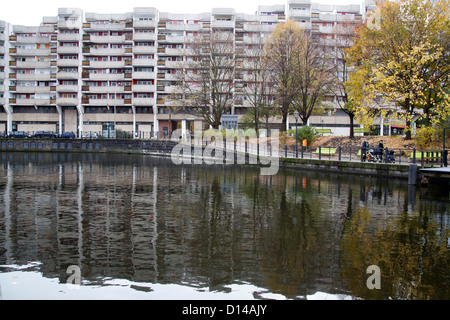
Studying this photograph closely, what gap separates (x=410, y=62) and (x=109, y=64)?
2569 inches

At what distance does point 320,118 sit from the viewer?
275 feet

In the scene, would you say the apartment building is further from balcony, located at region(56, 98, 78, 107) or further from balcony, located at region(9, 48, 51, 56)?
balcony, located at region(9, 48, 51, 56)

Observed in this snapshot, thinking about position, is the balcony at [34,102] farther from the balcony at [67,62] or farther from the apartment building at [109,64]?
the balcony at [67,62]

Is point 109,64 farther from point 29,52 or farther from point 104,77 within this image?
point 29,52

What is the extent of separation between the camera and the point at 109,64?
286 ft

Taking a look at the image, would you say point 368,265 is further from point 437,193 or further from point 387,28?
point 387,28

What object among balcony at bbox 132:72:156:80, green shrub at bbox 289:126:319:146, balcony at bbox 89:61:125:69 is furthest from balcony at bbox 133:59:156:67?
green shrub at bbox 289:126:319:146

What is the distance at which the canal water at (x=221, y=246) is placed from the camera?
736cm

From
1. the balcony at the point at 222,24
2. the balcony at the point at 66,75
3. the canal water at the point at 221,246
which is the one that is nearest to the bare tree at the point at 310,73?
the canal water at the point at 221,246

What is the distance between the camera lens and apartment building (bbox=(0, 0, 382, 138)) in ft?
282

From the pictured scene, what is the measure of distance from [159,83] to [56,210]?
75450 mm

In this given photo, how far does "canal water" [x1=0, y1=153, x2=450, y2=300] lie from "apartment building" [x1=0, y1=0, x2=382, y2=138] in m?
68.7

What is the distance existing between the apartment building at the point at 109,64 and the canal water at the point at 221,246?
6871cm

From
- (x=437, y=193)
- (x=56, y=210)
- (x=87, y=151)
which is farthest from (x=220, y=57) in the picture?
(x=56, y=210)
